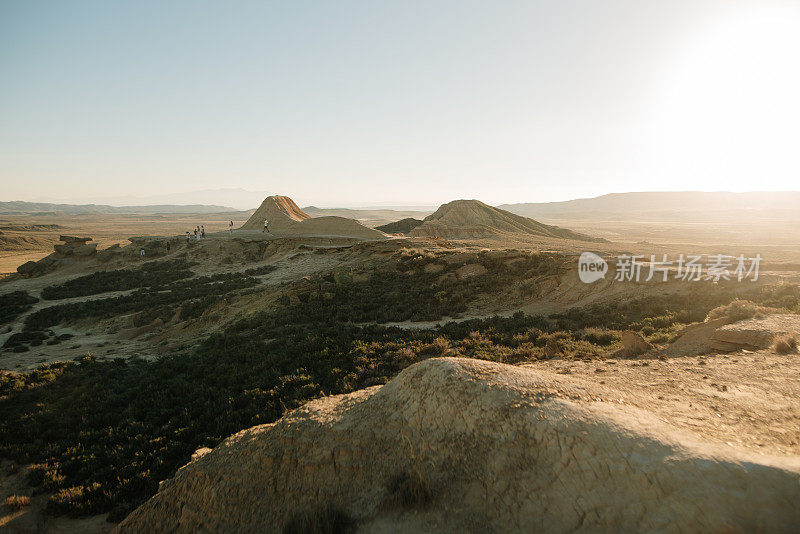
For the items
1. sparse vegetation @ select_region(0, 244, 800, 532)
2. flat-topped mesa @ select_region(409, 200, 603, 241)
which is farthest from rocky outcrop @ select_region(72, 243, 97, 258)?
flat-topped mesa @ select_region(409, 200, 603, 241)

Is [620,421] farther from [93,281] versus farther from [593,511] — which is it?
[93,281]

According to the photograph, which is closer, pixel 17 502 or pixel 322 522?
pixel 322 522

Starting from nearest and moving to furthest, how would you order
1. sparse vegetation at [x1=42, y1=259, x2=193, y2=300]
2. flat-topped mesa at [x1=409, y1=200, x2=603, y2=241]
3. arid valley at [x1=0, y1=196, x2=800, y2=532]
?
arid valley at [x1=0, y1=196, x2=800, y2=532], sparse vegetation at [x1=42, y1=259, x2=193, y2=300], flat-topped mesa at [x1=409, y1=200, x2=603, y2=241]

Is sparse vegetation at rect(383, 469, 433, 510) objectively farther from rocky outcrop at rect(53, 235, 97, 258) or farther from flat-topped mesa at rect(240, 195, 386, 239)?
rocky outcrop at rect(53, 235, 97, 258)

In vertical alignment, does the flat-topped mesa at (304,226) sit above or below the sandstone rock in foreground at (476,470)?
above

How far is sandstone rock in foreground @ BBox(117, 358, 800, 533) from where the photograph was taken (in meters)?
3.16

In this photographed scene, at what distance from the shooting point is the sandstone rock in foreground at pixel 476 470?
10.4 ft

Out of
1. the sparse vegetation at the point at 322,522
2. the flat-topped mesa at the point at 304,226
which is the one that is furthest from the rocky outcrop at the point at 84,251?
the sparse vegetation at the point at 322,522

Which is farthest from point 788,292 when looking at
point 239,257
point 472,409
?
point 239,257

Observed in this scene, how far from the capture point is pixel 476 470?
13.7 feet

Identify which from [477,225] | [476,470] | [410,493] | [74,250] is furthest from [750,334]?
[74,250]

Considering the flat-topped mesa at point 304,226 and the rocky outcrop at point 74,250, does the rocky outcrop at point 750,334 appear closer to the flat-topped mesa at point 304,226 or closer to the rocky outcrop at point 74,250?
the flat-topped mesa at point 304,226

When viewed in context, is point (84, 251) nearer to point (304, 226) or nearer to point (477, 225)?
point (304, 226)

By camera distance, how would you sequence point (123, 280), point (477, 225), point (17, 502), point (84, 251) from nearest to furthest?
point (17, 502) < point (123, 280) < point (84, 251) < point (477, 225)
